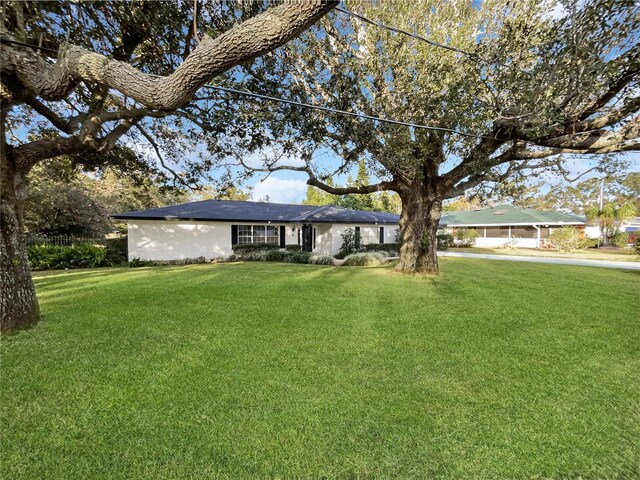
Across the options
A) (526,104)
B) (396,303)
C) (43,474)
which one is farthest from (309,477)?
(526,104)

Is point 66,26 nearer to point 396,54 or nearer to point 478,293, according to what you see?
point 396,54

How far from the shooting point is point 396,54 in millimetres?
7465

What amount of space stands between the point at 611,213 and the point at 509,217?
7997 millimetres

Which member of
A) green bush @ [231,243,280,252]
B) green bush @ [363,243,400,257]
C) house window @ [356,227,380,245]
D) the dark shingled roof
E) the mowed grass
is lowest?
the mowed grass

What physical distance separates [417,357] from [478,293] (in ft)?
17.5

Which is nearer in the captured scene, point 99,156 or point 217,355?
point 217,355

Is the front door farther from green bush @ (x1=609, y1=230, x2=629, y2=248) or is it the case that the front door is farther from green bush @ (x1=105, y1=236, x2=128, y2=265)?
green bush @ (x1=609, y1=230, x2=629, y2=248)

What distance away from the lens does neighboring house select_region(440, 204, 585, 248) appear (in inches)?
1115

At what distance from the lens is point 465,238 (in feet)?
100

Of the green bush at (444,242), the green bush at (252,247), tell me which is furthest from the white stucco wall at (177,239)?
the green bush at (444,242)

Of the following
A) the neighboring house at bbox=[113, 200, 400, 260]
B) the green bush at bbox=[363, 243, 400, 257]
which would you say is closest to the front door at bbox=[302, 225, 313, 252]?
the neighboring house at bbox=[113, 200, 400, 260]

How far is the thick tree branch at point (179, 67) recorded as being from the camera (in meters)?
2.74

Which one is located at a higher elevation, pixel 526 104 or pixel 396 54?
pixel 396 54

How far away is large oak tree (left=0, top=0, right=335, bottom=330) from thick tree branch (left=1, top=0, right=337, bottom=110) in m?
0.01
